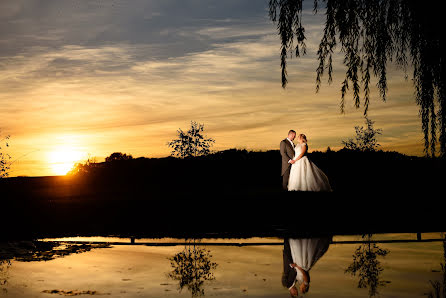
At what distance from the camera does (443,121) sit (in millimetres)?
5730

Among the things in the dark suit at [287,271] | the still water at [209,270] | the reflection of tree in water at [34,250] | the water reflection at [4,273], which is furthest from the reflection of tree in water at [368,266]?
the reflection of tree in water at [34,250]

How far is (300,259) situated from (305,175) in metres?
12.2

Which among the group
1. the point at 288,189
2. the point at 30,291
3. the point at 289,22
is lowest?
the point at 30,291

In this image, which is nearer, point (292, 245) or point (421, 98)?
point (421, 98)

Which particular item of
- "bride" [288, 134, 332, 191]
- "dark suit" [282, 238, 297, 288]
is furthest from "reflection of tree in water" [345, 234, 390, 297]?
"bride" [288, 134, 332, 191]

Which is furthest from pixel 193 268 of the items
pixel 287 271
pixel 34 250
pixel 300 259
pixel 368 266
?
pixel 34 250

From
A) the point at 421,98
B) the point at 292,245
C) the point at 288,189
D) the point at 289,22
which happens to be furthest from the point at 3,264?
the point at 288,189

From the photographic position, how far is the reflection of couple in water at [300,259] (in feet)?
21.3

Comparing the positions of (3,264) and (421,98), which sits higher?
(421,98)

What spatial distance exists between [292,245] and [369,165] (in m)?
30.0

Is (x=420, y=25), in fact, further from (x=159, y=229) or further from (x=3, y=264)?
(x=159, y=229)

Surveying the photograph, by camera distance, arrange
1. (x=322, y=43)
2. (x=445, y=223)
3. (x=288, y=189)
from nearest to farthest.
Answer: (x=322, y=43) < (x=445, y=223) < (x=288, y=189)

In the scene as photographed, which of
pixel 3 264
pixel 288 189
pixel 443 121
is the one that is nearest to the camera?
pixel 443 121

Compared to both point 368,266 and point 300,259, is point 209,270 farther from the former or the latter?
point 368,266
